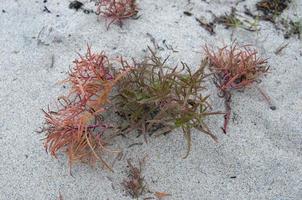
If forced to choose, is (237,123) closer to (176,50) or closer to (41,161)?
(176,50)

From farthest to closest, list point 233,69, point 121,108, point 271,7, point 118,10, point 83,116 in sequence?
point 271,7
point 118,10
point 233,69
point 121,108
point 83,116

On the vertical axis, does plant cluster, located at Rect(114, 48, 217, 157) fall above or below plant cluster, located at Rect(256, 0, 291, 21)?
below

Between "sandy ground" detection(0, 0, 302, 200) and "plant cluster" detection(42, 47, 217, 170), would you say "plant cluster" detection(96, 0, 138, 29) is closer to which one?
"sandy ground" detection(0, 0, 302, 200)

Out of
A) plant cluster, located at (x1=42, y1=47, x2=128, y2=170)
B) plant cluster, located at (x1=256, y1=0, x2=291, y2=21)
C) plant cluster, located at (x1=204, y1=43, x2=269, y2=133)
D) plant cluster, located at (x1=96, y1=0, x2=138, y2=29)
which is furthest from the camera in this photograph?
plant cluster, located at (x1=256, y1=0, x2=291, y2=21)

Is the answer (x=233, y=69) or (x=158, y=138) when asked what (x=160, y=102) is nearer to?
(x=158, y=138)

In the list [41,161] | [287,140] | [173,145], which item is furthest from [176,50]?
[41,161]

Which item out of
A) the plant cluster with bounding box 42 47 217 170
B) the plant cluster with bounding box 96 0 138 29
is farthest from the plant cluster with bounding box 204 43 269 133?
the plant cluster with bounding box 96 0 138 29

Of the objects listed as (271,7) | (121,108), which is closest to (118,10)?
(121,108)
